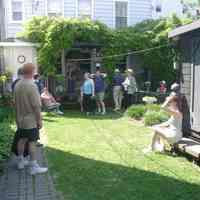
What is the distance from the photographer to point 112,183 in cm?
551

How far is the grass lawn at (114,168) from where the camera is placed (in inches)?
202

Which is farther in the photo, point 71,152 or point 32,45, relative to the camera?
point 32,45

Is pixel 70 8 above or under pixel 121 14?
above

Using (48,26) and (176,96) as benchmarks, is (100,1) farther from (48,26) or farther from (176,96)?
(176,96)

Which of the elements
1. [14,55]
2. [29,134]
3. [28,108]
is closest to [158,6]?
[14,55]

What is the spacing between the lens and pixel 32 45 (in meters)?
16.5

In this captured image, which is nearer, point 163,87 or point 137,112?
point 137,112

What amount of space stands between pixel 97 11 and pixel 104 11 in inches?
18.5

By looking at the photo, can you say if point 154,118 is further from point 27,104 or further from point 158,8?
point 158,8

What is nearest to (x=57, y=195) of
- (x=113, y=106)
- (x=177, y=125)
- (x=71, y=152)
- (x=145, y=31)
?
(x=71, y=152)

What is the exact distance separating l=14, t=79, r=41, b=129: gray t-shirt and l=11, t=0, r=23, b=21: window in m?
15.8

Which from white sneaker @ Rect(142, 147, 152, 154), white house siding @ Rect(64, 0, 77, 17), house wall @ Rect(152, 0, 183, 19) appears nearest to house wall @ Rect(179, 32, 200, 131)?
white sneaker @ Rect(142, 147, 152, 154)

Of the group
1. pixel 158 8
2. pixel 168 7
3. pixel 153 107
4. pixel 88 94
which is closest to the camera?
pixel 153 107

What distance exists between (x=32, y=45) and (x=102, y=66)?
348 cm
